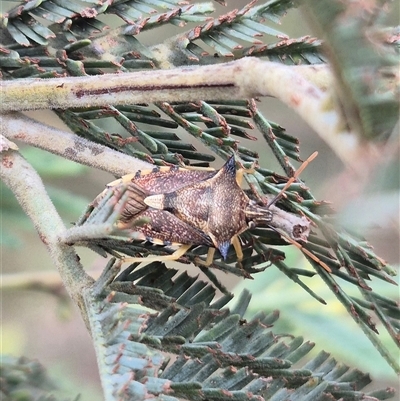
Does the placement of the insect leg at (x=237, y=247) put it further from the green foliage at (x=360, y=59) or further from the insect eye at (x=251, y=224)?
the green foliage at (x=360, y=59)

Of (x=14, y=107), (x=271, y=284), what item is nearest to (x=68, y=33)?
(x=14, y=107)

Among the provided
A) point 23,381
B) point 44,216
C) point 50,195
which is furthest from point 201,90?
point 50,195

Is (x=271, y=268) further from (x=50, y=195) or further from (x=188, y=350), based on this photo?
(x=188, y=350)

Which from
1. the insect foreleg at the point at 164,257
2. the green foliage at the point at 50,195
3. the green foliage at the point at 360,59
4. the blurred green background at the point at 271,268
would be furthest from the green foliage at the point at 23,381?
the green foliage at the point at 360,59

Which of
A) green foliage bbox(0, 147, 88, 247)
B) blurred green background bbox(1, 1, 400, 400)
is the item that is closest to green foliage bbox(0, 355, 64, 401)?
blurred green background bbox(1, 1, 400, 400)

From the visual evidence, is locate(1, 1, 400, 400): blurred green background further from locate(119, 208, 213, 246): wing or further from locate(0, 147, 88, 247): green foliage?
locate(119, 208, 213, 246): wing

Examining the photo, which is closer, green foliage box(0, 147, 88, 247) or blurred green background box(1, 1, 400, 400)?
blurred green background box(1, 1, 400, 400)
